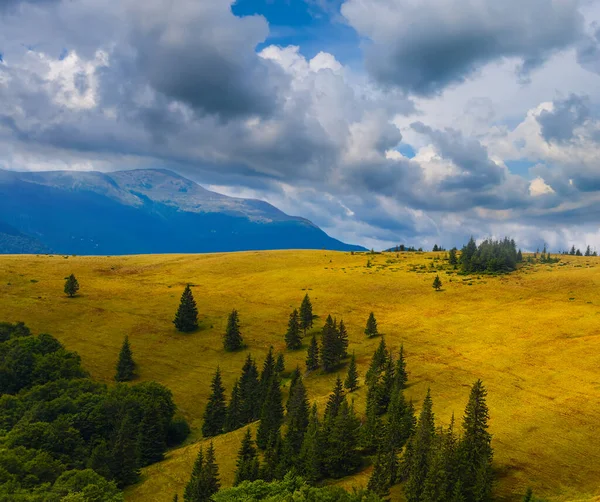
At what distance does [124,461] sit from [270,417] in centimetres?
2262

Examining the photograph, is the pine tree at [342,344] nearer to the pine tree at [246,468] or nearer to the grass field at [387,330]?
the grass field at [387,330]

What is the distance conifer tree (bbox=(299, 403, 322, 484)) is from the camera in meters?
54.9

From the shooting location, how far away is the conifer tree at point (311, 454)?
5494 cm

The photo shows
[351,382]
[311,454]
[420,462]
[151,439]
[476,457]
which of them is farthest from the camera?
[351,382]

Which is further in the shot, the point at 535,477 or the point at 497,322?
the point at 497,322

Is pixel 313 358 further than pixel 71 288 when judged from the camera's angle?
No

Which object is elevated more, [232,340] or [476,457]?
[232,340]

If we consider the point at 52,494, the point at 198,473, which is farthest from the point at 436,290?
the point at 52,494

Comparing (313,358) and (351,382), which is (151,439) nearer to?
(351,382)

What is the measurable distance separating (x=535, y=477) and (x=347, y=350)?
5593cm

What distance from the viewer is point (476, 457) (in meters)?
46.2

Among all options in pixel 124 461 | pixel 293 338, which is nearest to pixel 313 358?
pixel 293 338

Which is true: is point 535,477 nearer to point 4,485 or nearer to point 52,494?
point 52,494

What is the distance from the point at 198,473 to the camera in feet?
178
